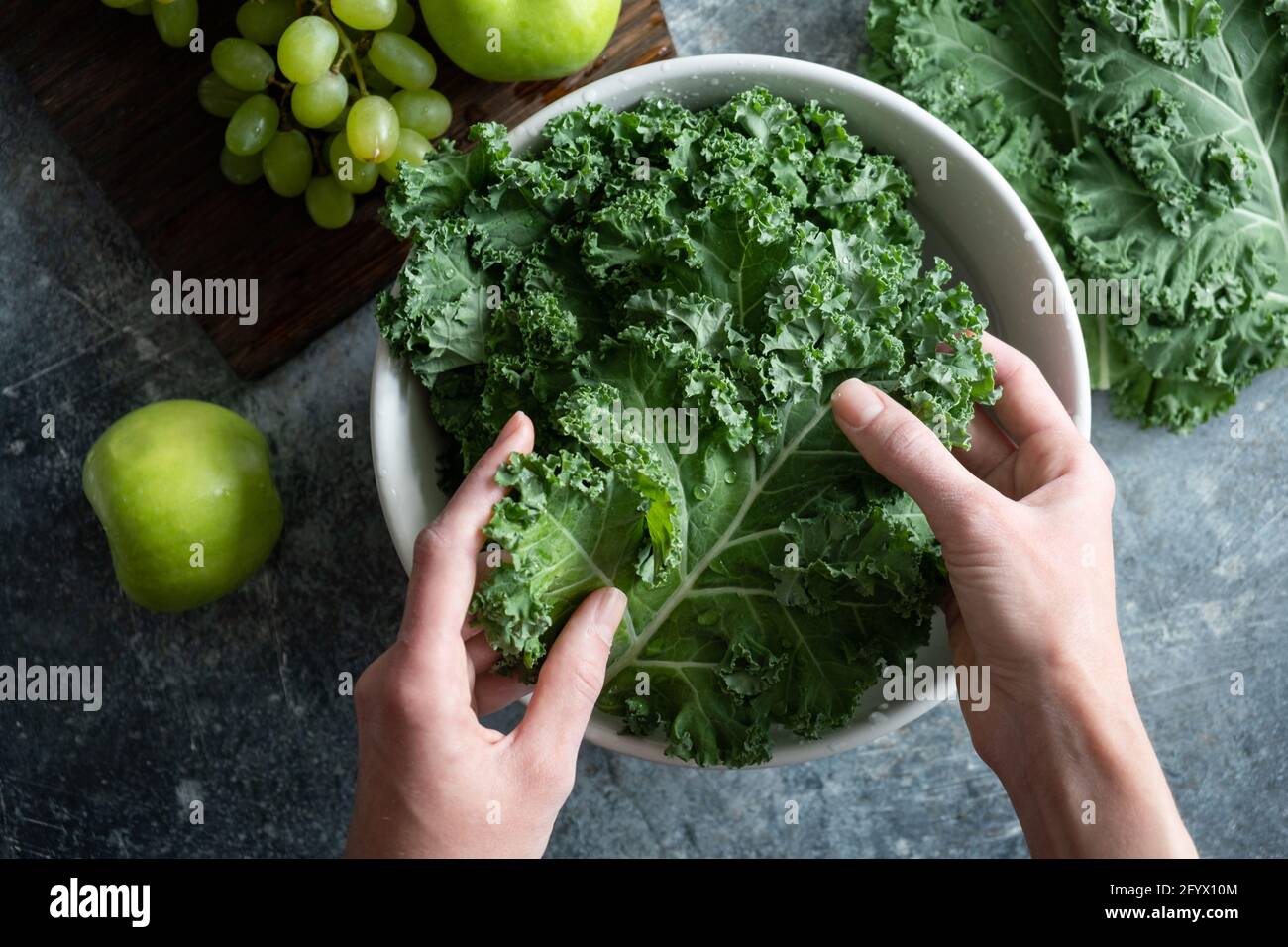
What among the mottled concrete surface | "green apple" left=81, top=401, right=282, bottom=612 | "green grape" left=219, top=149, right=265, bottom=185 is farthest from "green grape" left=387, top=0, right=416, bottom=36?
"green apple" left=81, top=401, right=282, bottom=612

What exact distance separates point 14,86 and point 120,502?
2.77 feet

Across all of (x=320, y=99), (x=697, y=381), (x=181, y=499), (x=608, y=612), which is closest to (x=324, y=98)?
(x=320, y=99)

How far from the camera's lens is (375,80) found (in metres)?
1.93

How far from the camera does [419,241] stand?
5.20 feet

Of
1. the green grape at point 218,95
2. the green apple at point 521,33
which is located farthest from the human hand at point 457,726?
the green grape at point 218,95

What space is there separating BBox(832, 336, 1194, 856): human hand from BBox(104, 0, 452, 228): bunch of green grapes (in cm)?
93

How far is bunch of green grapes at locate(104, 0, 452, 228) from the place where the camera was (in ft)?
5.98

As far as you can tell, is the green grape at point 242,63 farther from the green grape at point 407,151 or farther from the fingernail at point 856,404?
the fingernail at point 856,404

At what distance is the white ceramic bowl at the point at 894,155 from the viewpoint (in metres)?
1.64

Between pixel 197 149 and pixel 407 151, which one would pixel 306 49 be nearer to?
pixel 407 151

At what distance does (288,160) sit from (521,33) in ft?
1.55

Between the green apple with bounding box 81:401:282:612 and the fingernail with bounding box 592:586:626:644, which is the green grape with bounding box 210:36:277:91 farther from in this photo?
the fingernail with bounding box 592:586:626:644

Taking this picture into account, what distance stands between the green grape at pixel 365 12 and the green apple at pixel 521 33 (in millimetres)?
58
